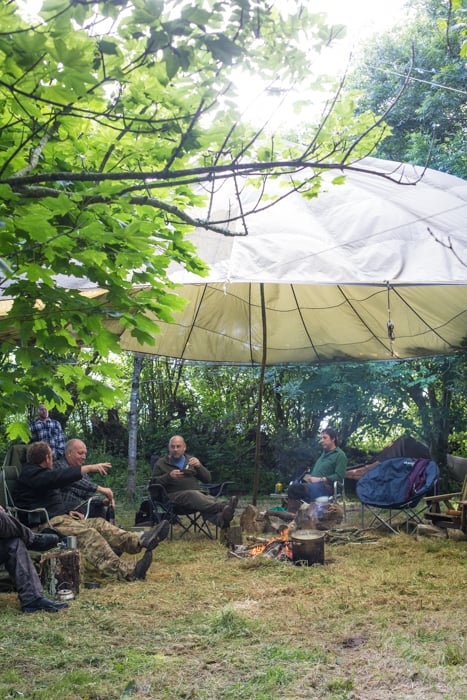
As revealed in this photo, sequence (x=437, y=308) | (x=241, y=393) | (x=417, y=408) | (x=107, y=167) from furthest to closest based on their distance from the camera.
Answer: (x=241, y=393) → (x=417, y=408) → (x=437, y=308) → (x=107, y=167)

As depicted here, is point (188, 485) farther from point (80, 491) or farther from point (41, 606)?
point (41, 606)

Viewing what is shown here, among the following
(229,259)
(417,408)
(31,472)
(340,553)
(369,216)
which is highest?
(369,216)

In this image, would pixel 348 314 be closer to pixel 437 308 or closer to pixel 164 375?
pixel 437 308

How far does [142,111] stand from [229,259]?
3.08 metres

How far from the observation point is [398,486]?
6.62 m

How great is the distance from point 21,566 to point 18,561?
3 centimetres

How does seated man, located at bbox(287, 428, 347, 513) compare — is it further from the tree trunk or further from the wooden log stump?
the wooden log stump

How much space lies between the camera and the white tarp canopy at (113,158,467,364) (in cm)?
522

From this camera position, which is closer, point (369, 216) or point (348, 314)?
point (369, 216)

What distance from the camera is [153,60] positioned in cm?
188

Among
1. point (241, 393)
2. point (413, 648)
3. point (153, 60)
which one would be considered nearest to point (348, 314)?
point (241, 393)

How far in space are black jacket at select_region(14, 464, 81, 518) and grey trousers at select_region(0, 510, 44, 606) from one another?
0.75 m

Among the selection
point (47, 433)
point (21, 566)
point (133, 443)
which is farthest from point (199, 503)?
point (133, 443)

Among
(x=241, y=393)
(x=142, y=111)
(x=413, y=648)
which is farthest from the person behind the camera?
(x=241, y=393)
